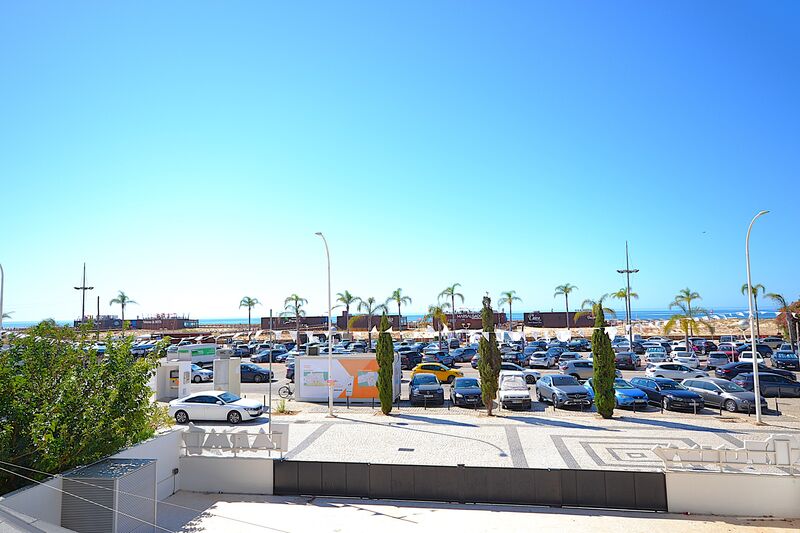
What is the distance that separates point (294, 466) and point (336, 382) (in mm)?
13500

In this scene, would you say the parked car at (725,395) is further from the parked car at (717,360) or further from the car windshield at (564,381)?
the parked car at (717,360)

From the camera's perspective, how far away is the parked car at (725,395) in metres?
23.4

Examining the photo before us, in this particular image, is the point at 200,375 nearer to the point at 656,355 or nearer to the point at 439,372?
the point at 439,372

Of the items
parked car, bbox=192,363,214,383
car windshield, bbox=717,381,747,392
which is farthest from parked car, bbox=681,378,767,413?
parked car, bbox=192,363,214,383

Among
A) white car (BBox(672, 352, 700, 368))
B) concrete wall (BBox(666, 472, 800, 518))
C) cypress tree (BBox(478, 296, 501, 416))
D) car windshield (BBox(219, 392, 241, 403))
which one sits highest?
cypress tree (BBox(478, 296, 501, 416))

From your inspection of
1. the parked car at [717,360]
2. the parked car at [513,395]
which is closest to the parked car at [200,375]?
the parked car at [513,395]

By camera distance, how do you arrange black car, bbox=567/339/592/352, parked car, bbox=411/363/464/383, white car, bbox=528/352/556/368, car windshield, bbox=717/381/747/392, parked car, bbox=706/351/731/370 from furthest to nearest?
black car, bbox=567/339/592/352 < white car, bbox=528/352/556/368 < parked car, bbox=706/351/731/370 < parked car, bbox=411/363/464/383 < car windshield, bbox=717/381/747/392

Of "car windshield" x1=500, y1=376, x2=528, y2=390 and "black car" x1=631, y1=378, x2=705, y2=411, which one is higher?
"car windshield" x1=500, y1=376, x2=528, y2=390

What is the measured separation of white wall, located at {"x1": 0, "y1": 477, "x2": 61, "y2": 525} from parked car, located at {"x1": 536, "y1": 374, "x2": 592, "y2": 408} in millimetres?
19849

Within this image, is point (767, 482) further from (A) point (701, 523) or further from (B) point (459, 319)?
(B) point (459, 319)

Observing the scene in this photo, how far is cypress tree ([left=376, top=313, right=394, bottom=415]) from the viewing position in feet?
78.5

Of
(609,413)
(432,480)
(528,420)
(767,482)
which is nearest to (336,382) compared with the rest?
(528,420)

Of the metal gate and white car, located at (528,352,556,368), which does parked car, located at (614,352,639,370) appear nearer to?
white car, located at (528,352,556,368)

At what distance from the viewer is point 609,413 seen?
73.2 ft
